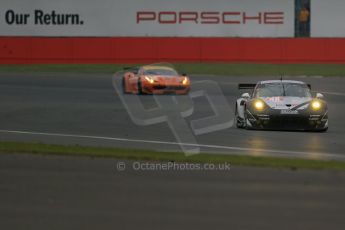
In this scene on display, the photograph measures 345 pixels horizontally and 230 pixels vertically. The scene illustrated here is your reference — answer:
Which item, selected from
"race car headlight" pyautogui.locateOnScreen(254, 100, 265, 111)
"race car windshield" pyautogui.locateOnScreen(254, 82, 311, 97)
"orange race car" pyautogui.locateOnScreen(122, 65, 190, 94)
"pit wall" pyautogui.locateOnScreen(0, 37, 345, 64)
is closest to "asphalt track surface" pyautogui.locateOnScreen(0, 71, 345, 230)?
"race car headlight" pyautogui.locateOnScreen(254, 100, 265, 111)

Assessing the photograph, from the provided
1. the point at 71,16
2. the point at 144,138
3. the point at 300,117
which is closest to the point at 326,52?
the point at 71,16

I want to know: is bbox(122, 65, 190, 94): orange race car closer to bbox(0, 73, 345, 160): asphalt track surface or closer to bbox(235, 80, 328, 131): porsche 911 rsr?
bbox(0, 73, 345, 160): asphalt track surface

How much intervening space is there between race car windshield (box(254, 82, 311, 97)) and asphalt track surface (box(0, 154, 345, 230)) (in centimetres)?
841

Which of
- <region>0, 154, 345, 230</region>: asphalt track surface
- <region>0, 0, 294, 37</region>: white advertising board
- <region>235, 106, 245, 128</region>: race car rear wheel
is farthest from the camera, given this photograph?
<region>0, 0, 294, 37</region>: white advertising board

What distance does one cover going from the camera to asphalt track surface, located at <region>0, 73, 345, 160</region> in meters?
14.0

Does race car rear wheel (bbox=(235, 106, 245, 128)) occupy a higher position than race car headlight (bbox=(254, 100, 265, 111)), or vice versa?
race car headlight (bbox=(254, 100, 265, 111))

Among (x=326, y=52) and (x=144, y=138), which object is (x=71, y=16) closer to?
(x=326, y=52)

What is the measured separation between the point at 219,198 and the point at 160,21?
4050 centimetres

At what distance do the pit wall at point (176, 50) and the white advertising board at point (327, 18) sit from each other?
6.46m

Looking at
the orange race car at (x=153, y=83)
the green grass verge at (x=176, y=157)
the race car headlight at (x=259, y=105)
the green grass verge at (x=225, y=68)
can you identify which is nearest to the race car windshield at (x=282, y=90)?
the race car headlight at (x=259, y=105)

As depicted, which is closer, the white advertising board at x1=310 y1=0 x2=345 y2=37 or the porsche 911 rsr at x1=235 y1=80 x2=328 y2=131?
the porsche 911 rsr at x1=235 y1=80 x2=328 y2=131

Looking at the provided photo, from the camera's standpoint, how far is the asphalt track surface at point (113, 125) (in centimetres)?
1404

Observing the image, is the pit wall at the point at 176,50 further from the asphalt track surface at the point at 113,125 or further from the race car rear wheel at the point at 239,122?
the race car rear wheel at the point at 239,122

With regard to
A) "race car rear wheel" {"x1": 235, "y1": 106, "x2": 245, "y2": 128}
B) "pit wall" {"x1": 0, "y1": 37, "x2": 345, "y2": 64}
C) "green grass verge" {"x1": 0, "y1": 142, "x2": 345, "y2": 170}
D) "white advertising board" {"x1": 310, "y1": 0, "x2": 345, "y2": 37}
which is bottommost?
"race car rear wheel" {"x1": 235, "y1": 106, "x2": 245, "y2": 128}
